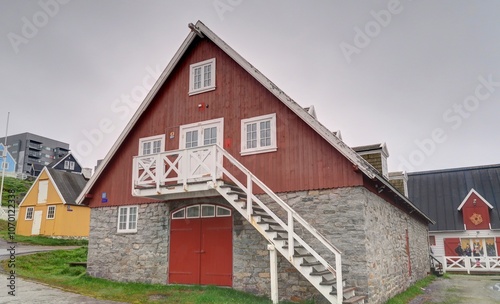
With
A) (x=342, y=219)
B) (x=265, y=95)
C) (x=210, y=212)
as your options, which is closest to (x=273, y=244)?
(x=342, y=219)

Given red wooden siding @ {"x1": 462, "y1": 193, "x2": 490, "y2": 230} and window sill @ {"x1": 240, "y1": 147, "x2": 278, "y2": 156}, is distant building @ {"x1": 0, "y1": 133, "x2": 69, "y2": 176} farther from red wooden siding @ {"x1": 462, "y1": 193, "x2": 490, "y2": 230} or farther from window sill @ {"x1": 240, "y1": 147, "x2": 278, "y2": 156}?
window sill @ {"x1": 240, "y1": 147, "x2": 278, "y2": 156}

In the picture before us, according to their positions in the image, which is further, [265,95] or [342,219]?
[265,95]

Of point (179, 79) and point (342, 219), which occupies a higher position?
point (179, 79)

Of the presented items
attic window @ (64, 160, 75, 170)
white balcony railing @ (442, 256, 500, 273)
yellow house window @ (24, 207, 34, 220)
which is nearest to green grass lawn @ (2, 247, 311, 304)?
yellow house window @ (24, 207, 34, 220)

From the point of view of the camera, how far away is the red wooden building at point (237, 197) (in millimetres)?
10984

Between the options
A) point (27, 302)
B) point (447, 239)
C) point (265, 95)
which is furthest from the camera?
point (447, 239)

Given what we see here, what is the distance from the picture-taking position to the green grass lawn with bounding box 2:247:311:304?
1138 centimetres

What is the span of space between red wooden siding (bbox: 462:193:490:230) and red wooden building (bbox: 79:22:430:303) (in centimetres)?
1308

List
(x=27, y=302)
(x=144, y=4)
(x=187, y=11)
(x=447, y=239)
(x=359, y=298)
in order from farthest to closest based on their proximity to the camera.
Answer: (x=447, y=239) → (x=187, y=11) → (x=144, y=4) → (x=27, y=302) → (x=359, y=298)

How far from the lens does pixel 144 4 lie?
48.5ft

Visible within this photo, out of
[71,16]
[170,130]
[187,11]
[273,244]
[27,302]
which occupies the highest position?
[187,11]

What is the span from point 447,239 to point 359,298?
21787 mm

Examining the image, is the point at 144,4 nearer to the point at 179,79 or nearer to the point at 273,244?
the point at 179,79

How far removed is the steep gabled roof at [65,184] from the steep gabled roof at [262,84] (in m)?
18.3
